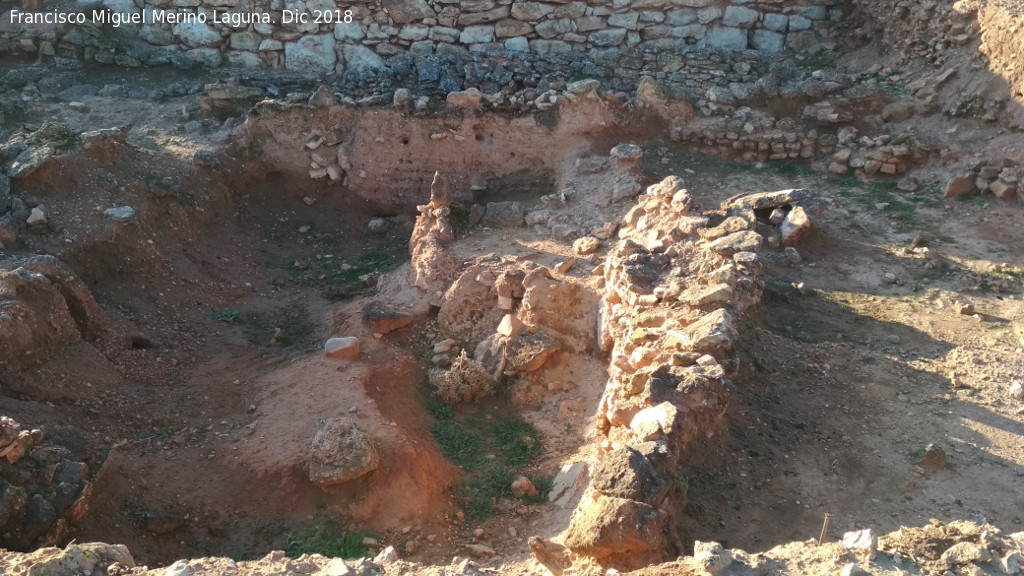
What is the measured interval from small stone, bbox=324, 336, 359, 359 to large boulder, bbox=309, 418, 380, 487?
1416 mm

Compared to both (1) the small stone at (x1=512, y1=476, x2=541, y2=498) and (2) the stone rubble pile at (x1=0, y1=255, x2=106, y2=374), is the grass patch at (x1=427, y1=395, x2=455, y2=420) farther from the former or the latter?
(2) the stone rubble pile at (x1=0, y1=255, x2=106, y2=374)

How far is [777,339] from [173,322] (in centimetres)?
606

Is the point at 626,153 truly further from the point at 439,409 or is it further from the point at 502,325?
the point at 439,409

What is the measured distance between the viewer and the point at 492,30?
576 inches

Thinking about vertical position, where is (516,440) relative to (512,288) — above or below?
below

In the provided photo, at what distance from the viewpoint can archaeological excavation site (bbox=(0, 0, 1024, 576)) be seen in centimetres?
648

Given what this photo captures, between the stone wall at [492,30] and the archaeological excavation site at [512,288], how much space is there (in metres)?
0.05

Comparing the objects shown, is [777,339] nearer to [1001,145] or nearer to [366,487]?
[366,487]

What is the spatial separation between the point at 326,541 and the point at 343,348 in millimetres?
2244

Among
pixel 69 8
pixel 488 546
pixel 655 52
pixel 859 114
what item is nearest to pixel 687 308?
pixel 488 546

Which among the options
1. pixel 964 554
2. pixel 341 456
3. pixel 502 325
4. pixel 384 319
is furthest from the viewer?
pixel 384 319

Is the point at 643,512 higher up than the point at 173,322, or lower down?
higher up

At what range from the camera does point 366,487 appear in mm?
7328

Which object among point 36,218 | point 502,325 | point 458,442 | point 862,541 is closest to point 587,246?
point 502,325
